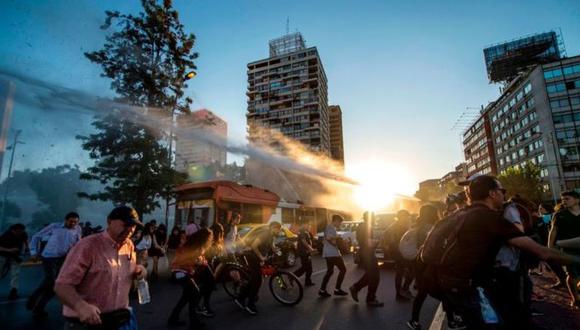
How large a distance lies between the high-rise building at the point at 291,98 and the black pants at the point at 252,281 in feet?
208

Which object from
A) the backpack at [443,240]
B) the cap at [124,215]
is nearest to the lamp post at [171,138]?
the cap at [124,215]

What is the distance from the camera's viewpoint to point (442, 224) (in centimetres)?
270

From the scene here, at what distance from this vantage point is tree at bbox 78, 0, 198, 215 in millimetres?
14203

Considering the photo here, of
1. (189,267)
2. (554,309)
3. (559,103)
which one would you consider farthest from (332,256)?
(559,103)

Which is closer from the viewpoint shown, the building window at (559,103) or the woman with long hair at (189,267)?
the woman with long hair at (189,267)

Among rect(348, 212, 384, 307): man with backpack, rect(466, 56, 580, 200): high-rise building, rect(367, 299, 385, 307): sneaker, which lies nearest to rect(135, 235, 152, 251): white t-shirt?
rect(348, 212, 384, 307): man with backpack

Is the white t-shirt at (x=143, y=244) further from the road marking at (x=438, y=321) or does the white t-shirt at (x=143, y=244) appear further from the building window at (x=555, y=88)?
the building window at (x=555, y=88)

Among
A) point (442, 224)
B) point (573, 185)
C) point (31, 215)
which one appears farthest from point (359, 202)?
point (31, 215)

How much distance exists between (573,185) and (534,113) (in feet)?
47.9

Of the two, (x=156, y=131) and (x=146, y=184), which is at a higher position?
(x=156, y=131)

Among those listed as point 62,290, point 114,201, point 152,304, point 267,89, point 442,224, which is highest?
point 267,89

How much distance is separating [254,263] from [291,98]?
69.1 m

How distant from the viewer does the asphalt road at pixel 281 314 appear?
484cm

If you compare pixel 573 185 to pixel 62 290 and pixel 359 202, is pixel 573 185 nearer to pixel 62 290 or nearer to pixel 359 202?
pixel 359 202
